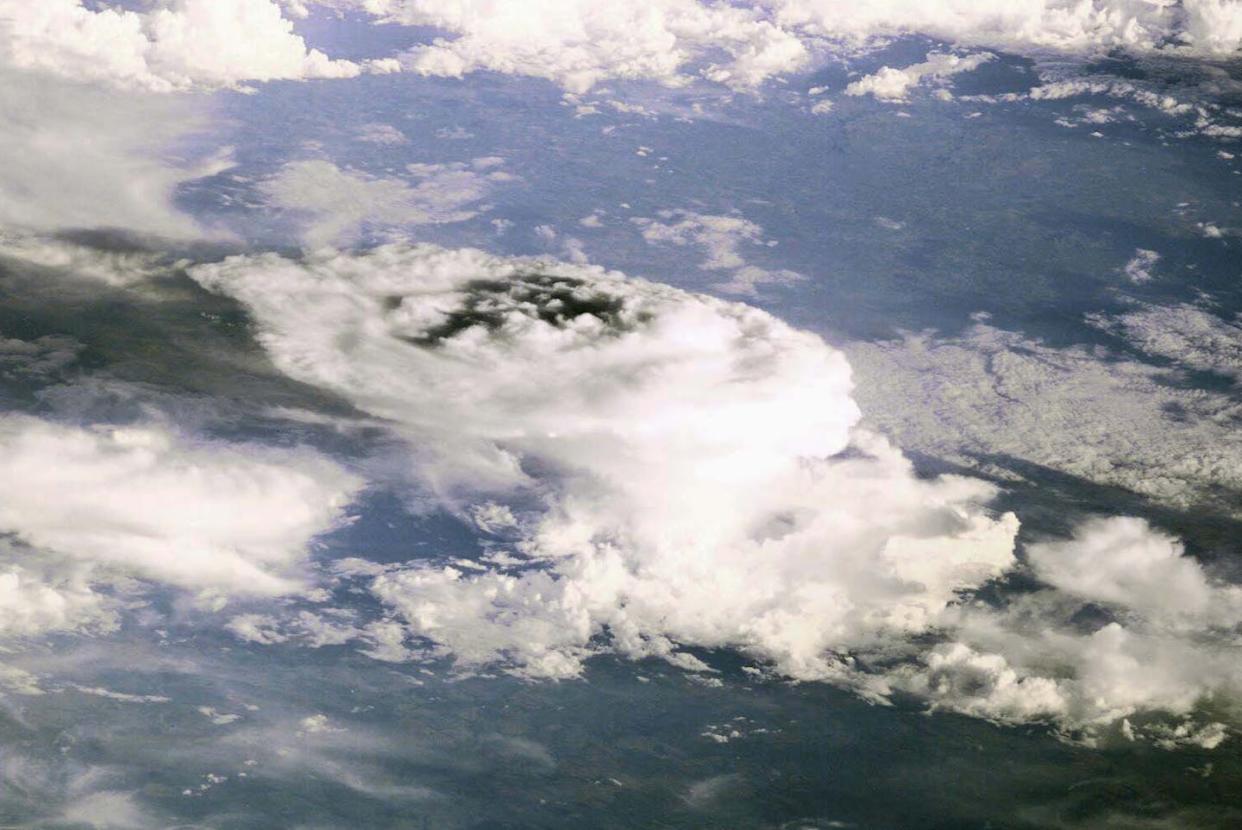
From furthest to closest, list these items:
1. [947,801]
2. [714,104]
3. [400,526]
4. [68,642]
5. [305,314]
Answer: [714,104] < [305,314] < [400,526] < [68,642] < [947,801]

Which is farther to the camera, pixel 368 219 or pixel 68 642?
Answer: pixel 368 219

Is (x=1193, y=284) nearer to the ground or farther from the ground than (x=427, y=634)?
farther from the ground

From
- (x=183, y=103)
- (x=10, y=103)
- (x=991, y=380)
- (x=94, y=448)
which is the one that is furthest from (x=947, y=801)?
(x=183, y=103)

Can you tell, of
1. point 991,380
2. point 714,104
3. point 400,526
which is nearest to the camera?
point 400,526

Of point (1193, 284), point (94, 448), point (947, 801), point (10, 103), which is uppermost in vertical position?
point (10, 103)

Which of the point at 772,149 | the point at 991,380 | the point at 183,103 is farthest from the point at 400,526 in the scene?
the point at 772,149

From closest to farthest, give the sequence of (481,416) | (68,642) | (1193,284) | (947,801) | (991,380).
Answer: (947,801) < (68,642) < (481,416) < (991,380) < (1193,284)

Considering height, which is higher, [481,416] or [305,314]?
[305,314]

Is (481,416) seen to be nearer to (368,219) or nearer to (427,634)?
(427,634)

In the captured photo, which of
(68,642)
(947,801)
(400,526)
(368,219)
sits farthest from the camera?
(368,219)

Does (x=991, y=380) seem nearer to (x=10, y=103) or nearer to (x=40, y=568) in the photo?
(x=40, y=568)
